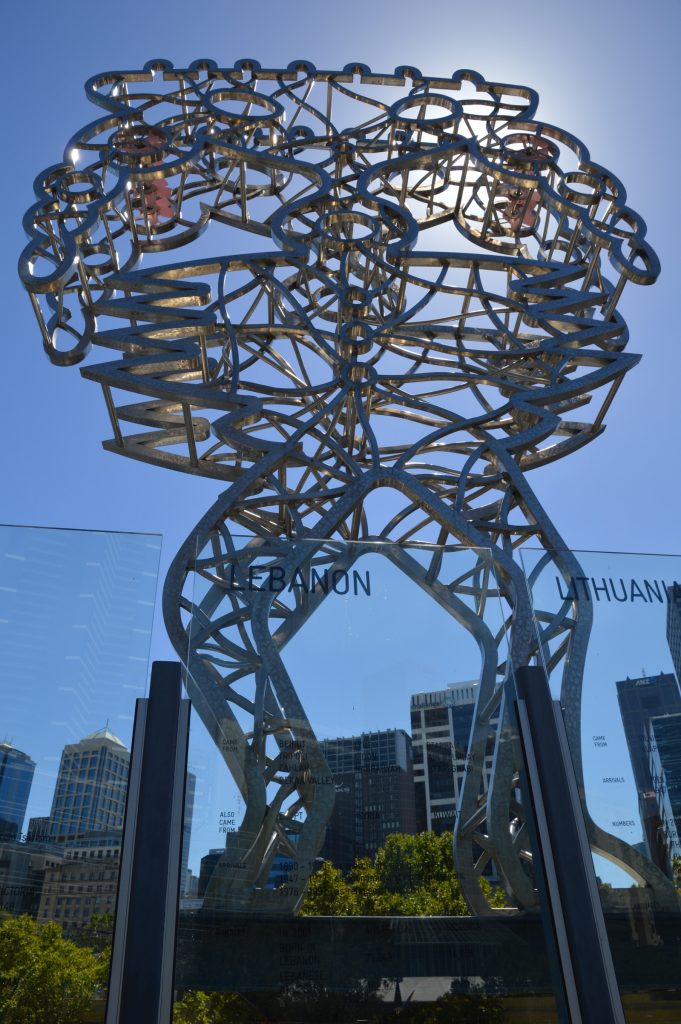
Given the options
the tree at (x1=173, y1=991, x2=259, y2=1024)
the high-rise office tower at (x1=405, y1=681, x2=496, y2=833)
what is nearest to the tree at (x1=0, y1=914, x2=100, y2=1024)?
the tree at (x1=173, y1=991, x2=259, y2=1024)

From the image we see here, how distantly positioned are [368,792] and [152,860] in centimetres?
143

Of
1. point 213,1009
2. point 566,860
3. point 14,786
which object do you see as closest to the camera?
point 213,1009

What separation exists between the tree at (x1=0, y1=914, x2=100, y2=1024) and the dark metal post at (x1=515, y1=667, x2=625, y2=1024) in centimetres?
238

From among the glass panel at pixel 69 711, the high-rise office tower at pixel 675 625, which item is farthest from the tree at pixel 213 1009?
the high-rise office tower at pixel 675 625

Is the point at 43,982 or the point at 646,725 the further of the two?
the point at 646,725

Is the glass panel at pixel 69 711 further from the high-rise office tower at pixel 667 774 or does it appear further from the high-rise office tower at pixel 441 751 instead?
the high-rise office tower at pixel 667 774

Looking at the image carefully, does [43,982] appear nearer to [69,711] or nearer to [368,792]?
[69,711]

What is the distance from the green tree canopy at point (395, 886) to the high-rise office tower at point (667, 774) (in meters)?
1.03

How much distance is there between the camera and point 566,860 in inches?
195

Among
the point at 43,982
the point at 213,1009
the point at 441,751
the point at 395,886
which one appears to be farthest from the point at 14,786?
the point at 441,751

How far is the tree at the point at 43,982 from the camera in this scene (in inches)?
194

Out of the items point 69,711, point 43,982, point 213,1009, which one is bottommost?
point 213,1009

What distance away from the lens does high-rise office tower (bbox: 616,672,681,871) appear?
548cm

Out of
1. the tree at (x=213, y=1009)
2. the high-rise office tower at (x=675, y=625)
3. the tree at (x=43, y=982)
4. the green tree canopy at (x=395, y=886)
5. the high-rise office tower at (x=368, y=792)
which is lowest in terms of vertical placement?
the tree at (x=213, y=1009)
